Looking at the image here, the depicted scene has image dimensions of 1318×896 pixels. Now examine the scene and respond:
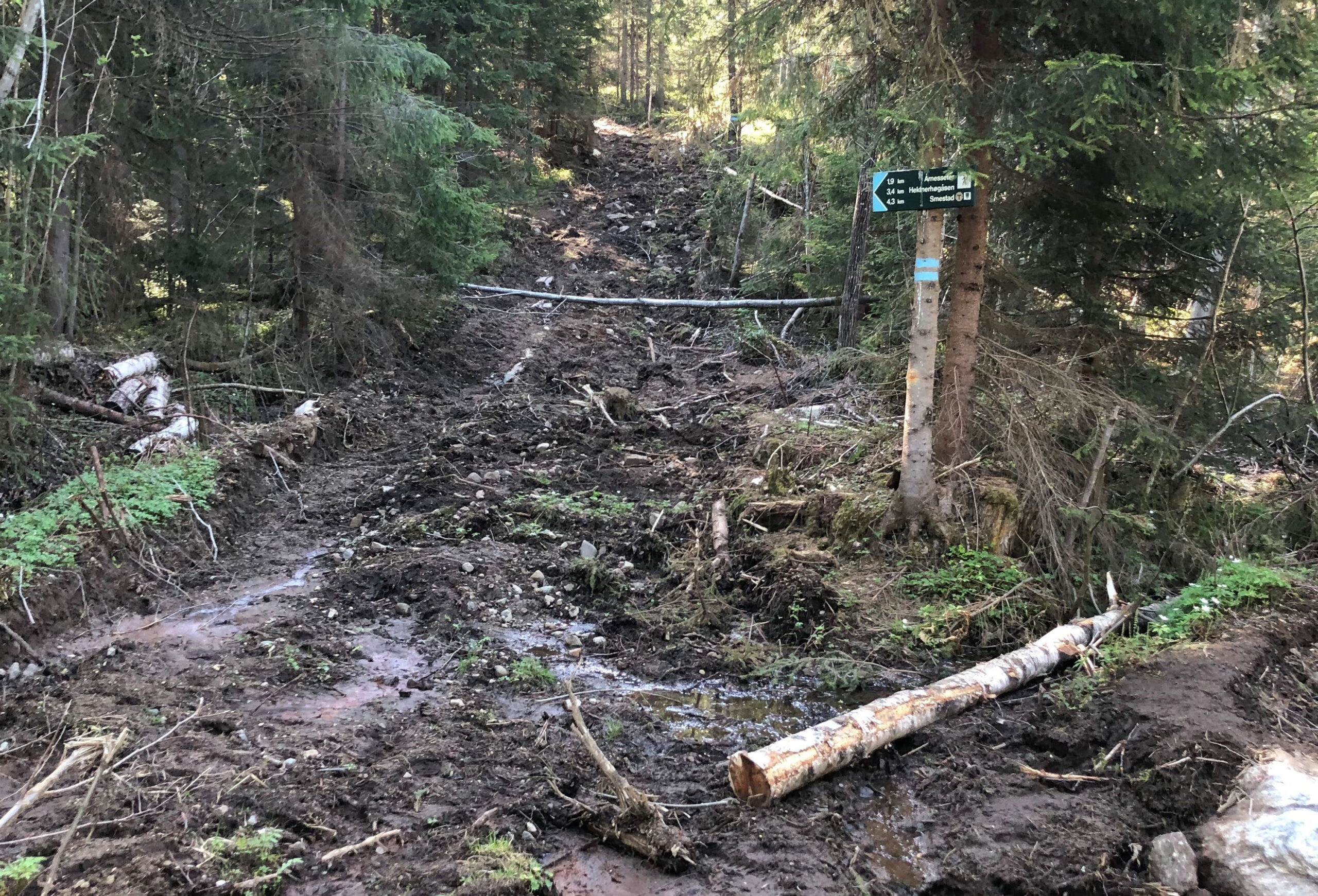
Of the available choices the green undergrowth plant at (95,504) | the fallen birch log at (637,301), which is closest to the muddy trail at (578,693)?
the green undergrowth plant at (95,504)

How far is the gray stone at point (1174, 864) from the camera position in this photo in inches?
137

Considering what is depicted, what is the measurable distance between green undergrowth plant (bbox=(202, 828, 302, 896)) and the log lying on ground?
228cm

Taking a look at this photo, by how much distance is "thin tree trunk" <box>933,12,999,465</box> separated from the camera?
21.1 ft

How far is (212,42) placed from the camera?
32.1ft

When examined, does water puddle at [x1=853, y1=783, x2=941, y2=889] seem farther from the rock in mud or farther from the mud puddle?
the mud puddle

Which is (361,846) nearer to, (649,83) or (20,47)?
(20,47)

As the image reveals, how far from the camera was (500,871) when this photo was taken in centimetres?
351

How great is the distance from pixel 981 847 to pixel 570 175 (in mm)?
24747

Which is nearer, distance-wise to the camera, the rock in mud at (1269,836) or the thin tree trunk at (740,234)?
the rock in mud at (1269,836)

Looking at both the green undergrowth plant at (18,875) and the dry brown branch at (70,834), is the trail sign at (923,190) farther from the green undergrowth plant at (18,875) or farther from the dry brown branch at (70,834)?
the green undergrowth plant at (18,875)

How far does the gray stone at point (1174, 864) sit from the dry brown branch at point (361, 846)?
360 centimetres

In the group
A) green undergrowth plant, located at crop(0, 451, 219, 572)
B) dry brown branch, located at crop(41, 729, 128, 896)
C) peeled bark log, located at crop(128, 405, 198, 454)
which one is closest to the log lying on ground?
dry brown branch, located at crop(41, 729, 128, 896)

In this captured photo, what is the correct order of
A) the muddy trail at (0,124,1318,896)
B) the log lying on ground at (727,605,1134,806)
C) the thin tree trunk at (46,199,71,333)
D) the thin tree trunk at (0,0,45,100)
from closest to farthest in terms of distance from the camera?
the muddy trail at (0,124,1318,896) < the log lying on ground at (727,605,1134,806) < the thin tree trunk at (0,0,45,100) < the thin tree trunk at (46,199,71,333)

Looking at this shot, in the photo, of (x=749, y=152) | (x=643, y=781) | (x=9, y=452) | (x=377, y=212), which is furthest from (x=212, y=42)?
(x=643, y=781)
